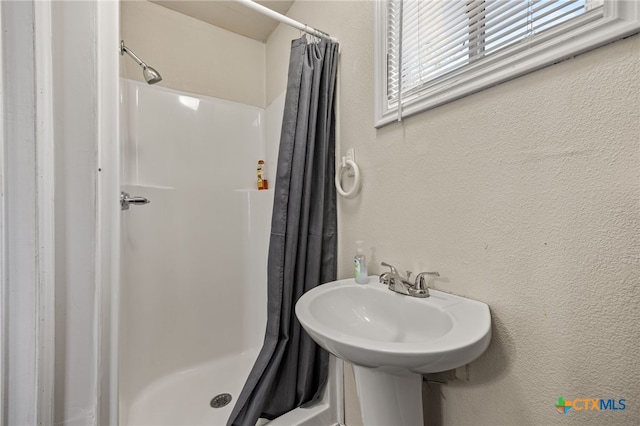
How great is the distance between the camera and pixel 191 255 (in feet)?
5.11

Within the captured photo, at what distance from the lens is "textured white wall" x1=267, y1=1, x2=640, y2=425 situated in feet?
1.68

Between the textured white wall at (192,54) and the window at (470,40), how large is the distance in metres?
1.17

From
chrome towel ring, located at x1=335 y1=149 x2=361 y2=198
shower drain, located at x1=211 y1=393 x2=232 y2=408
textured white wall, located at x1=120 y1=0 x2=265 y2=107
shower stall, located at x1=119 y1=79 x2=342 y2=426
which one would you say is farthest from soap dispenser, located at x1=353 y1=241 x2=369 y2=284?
textured white wall, located at x1=120 y1=0 x2=265 y2=107

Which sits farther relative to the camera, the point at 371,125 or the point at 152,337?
the point at 152,337

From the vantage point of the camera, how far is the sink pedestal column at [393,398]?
0.73 metres

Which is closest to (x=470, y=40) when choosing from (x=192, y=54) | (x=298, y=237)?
(x=298, y=237)

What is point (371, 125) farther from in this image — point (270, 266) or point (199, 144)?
point (199, 144)

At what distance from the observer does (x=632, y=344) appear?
1.64 ft

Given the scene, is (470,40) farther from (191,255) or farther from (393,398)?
(191,255)

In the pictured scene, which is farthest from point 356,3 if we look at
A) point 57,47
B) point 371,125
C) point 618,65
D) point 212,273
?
point 212,273

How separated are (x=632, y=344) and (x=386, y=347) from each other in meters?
0.47

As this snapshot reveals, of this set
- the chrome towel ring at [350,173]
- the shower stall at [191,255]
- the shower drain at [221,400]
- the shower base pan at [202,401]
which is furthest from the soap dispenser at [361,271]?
the shower drain at [221,400]

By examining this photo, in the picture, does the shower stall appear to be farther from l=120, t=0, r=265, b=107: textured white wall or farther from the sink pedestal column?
the sink pedestal column

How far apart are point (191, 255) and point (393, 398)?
1317 mm
